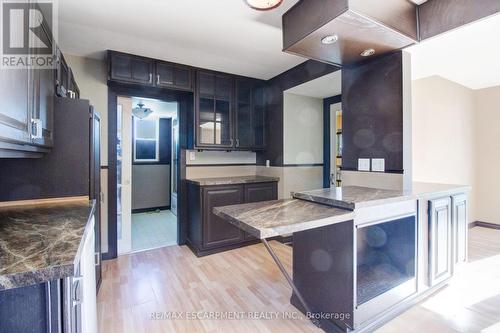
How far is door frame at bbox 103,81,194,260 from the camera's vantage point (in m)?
3.03

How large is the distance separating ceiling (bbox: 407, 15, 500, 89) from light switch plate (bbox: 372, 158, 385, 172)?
1.03m

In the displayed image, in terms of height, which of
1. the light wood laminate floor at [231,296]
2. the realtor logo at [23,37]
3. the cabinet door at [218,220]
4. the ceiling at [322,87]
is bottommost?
the light wood laminate floor at [231,296]

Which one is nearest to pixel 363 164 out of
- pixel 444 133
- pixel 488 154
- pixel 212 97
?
pixel 444 133

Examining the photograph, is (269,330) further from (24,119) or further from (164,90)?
(164,90)

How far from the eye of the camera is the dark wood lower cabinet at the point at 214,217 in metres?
3.11

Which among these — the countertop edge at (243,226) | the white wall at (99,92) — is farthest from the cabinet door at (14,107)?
the white wall at (99,92)

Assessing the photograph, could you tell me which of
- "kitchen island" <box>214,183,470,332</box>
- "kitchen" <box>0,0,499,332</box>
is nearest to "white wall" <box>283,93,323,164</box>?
"kitchen" <box>0,0,499,332</box>

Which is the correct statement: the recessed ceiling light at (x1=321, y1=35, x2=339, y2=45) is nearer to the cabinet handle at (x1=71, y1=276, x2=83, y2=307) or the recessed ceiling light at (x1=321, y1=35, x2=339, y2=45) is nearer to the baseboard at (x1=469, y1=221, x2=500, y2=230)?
the cabinet handle at (x1=71, y1=276, x2=83, y2=307)

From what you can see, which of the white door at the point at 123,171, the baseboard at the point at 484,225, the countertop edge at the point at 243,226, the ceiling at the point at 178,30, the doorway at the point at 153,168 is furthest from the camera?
the doorway at the point at 153,168

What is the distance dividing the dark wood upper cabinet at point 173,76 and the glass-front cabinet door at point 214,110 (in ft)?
0.55

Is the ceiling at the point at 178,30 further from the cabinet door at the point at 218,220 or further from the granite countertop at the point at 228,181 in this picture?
the cabinet door at the point at 218,220

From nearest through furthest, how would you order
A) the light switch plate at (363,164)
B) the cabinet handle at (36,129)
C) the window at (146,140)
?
the cabinet handle at (36,129)
the light switch plate at (363,164)
the window at (146,140)

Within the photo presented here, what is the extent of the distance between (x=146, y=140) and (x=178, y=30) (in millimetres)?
3740

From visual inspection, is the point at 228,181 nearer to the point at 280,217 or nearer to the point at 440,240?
the point at 280,217
